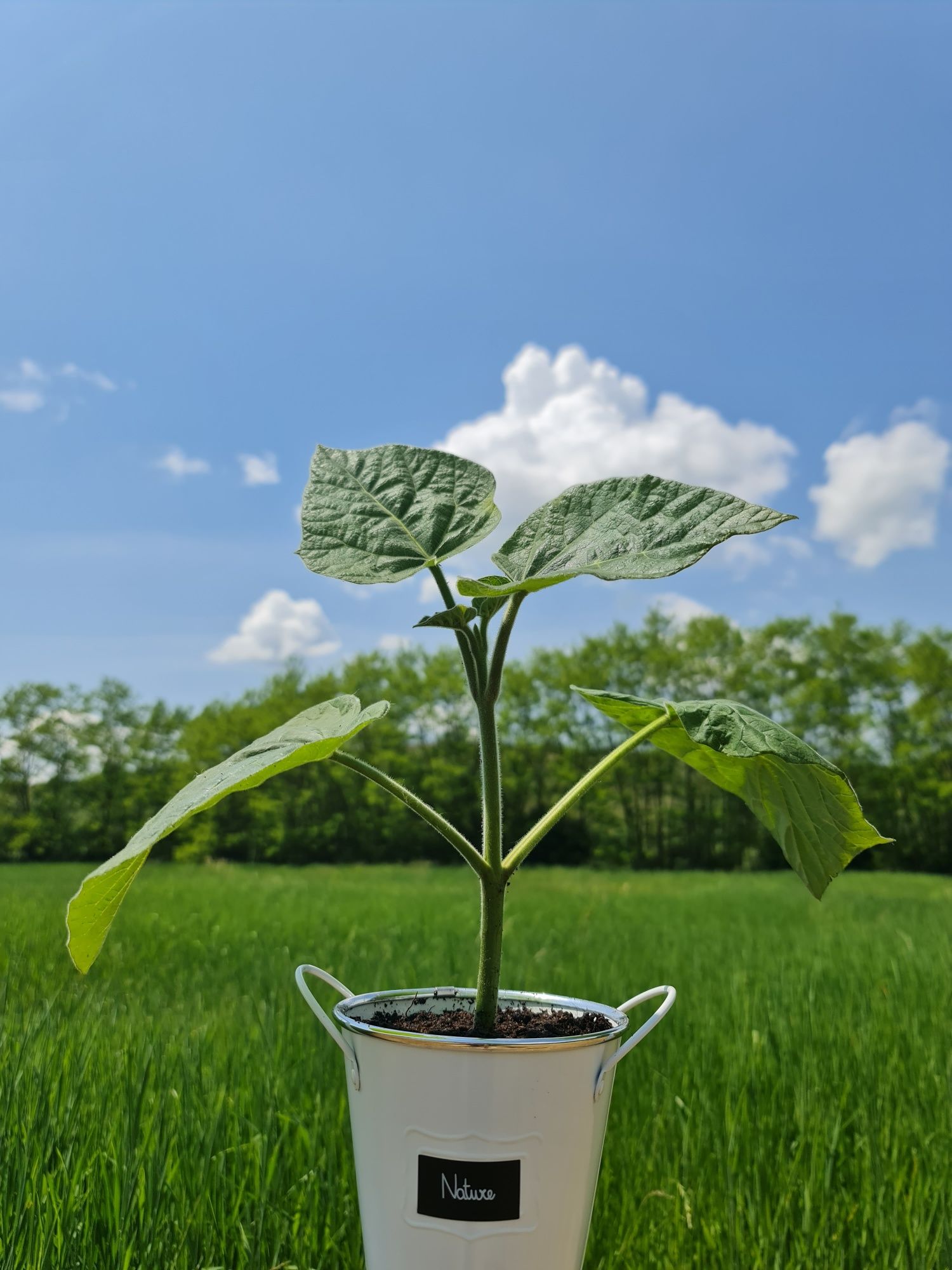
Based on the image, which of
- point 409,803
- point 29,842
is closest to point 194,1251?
point 409,803

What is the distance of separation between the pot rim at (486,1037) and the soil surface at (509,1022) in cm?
1

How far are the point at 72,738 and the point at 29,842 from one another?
1834mm

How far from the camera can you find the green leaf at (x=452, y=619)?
0.88 meters

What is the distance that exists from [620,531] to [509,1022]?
57 centimetres

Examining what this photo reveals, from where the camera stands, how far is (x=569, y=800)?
934mm

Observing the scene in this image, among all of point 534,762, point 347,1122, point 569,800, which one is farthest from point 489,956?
point 534,762

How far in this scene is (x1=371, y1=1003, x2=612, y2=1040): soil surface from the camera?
972 mm

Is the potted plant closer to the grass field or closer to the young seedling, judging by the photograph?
the young seedling

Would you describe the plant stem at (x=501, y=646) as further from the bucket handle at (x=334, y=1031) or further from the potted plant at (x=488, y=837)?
the bucket handle at (x=334, y=1031)

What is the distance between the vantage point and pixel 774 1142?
1.79 metres

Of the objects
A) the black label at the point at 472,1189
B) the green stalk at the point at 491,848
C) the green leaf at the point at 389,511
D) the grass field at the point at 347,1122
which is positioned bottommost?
the grass field at the point at 347,1122

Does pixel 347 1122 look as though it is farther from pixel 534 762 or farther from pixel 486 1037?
pixel 534 762

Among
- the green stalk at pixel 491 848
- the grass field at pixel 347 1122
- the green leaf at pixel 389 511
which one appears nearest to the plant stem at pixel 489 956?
the green stalk at pixel 491 848

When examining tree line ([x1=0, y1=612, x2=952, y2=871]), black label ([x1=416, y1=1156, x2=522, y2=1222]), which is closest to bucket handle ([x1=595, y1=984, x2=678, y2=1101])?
black label ([x1=416, y1=1156, x2=522, y2=1222])
